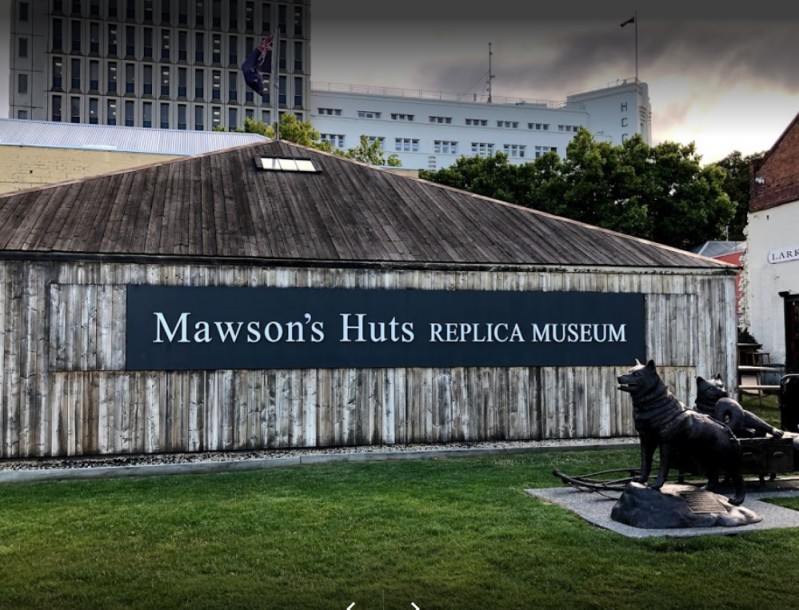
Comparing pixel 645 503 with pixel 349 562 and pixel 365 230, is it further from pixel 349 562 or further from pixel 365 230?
pixel 365 230

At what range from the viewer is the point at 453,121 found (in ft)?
250

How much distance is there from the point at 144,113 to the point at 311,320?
72.6 m

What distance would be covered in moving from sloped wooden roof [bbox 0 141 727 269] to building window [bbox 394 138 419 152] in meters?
55.9

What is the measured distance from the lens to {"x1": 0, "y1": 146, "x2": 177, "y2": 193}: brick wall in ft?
94.8

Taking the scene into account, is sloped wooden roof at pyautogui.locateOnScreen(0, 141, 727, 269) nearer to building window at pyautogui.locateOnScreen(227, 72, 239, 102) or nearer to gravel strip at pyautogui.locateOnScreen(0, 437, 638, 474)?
gravel strip at pyautogui.locateOnScreen(0, 437, 638, 474)

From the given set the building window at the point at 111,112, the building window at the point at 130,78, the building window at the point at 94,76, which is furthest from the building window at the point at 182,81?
the building window at the point at 94,76

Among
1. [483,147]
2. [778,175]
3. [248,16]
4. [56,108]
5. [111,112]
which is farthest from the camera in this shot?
[111,112]

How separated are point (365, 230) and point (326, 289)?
1.93 meters

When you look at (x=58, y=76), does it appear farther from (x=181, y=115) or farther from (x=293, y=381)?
(x=293, y=381)

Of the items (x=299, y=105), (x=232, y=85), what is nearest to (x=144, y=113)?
(x=232, y=85)

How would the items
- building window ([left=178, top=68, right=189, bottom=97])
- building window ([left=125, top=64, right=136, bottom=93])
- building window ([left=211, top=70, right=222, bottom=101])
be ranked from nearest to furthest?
building window ([left=125, top=64, right=136, bottom=93]) < building window ([left=178, top=68, right=189, bottom=97]) < building window ([left=211, top=70, right=222, bottom=101])

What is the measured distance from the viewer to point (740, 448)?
28.4ft

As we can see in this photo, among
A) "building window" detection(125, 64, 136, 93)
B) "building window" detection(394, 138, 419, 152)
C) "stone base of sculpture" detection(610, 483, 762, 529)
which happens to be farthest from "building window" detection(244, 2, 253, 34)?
"building window" detection(125, 64, 136, 93)

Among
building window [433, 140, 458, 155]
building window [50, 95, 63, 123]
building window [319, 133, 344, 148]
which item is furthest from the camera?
building window [50, 95, 63, 123]
